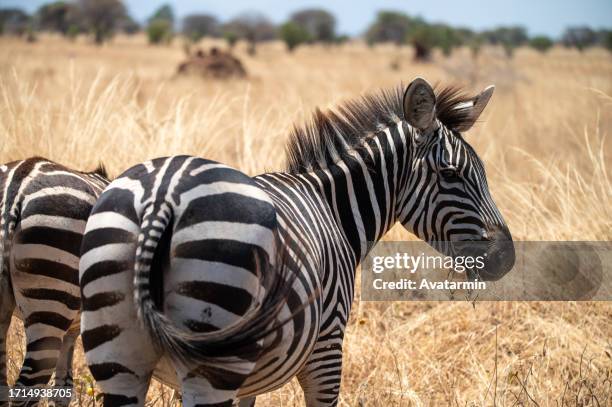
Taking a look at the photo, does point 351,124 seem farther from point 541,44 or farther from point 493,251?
point 541,44

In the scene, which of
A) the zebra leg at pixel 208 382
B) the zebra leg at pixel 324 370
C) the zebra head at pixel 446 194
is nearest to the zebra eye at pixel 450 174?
the zebra head at pixel 446 194

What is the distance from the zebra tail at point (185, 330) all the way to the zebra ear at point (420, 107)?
1.46 m

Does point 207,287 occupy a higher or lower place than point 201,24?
lower

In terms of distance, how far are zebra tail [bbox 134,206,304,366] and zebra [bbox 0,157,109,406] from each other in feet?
2.96

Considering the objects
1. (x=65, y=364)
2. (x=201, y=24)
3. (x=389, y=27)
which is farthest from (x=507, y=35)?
(x=65, y=364)

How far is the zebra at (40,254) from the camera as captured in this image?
9.36 feet

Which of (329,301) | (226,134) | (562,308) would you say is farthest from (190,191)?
(226,134)

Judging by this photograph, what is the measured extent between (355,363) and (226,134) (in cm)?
558

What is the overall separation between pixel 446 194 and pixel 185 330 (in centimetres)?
161

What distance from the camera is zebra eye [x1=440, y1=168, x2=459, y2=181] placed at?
10.6 ft

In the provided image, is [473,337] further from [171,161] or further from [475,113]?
[171,161]

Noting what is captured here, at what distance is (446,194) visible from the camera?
326 cm

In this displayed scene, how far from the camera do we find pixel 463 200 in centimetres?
325

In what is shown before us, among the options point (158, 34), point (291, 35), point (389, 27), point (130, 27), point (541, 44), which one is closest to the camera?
point (158, 34)
